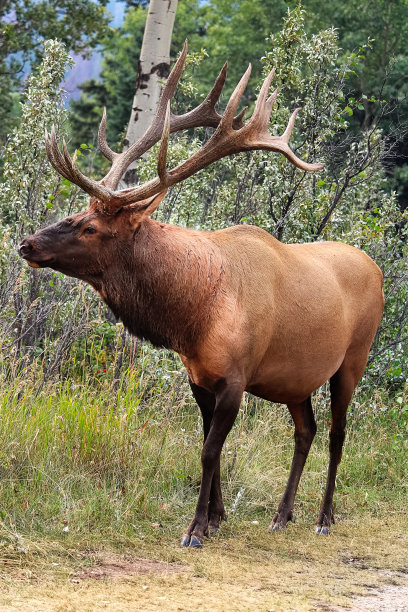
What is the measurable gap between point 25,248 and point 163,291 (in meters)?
0.85

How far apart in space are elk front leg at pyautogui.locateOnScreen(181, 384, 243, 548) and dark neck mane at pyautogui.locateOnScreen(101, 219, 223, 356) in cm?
35

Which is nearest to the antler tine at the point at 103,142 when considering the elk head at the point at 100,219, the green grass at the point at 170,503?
the elk head at the point at 100,219

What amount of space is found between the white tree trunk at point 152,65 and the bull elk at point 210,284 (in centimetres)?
481

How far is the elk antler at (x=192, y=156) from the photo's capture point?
5.11 m

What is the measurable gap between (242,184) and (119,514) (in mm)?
4394

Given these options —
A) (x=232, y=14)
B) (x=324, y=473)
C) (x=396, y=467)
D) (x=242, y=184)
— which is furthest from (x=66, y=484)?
(x=232, y=14)

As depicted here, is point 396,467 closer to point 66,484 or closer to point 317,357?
point 317,357

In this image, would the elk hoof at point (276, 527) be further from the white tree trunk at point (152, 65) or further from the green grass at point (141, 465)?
the white tree trunk at point (152, 65)

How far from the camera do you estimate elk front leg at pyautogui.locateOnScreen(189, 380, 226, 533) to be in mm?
5617

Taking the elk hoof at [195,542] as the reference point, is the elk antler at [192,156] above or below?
above

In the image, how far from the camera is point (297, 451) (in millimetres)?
6254

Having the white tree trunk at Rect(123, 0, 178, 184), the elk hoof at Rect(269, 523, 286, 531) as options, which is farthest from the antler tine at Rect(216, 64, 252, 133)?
the white tree trunk at Rect(123, 0, 178, 184)

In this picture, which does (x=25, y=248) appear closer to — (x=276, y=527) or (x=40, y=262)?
(x=40, y=262)

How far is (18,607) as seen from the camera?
3939 millimetres
